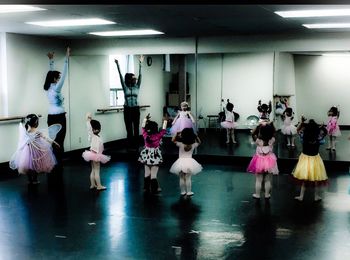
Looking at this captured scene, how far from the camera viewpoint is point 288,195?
7.51 m

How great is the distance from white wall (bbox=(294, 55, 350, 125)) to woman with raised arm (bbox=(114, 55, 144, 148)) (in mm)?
4007

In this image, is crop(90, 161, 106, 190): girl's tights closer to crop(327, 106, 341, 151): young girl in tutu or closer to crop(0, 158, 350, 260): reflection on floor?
crop(0, 158, 350, 260): reflection on floor

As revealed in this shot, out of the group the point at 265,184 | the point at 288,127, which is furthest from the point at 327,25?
the point at 288,127

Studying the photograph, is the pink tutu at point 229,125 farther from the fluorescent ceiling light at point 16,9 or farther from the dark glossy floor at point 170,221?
the fluorescent ceiling light at point 16,9

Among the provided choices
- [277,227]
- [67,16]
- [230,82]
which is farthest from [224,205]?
[230,82]

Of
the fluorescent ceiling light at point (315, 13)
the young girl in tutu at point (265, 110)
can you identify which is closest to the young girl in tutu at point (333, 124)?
the young girl in tutu at point (265, 110)

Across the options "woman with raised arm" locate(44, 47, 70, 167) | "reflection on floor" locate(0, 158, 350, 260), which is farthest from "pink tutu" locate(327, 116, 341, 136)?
"woman with raised arm" locate(44, 47, 70, 167)

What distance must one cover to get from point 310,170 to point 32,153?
183 inches

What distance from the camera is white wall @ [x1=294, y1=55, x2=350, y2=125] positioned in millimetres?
11344

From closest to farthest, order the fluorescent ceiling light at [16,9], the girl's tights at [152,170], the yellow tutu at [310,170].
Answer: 1. the fluorescent ceiling light at [16,9]
2. the yellow tutu at [310,170]
3. the girl's tights at [152,170]

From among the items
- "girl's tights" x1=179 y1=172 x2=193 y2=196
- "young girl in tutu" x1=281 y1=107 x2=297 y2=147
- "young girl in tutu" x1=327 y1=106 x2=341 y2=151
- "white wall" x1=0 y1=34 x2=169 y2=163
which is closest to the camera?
"girl's tights" x1=179 y1=172 x2=193 y2=196

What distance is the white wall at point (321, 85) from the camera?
11.3 metres

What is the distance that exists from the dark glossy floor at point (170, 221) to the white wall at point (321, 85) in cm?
273

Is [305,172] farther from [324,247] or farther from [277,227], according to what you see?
[324,247]
